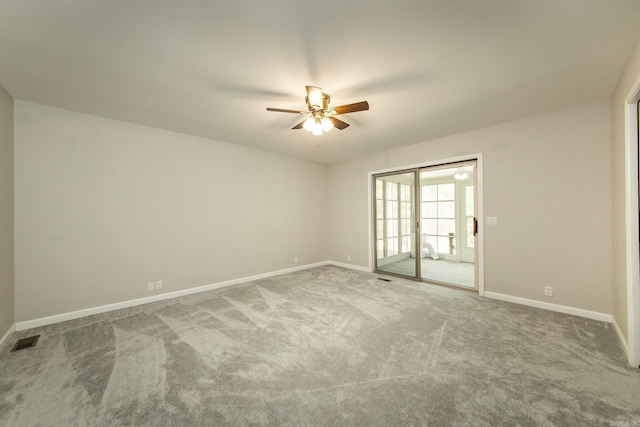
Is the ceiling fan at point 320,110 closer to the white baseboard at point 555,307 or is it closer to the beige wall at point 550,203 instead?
the beige wall at point 550,203

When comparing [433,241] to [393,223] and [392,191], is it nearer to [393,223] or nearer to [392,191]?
[393,223]

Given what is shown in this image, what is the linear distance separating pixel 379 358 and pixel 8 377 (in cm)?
309

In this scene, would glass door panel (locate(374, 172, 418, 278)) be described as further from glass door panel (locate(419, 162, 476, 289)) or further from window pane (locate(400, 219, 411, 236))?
glass door panel (locate(419, 162, 476, 289))

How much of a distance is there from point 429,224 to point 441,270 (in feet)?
6.78

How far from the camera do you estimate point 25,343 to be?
2.41 metres

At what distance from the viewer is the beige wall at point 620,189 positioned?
214cm

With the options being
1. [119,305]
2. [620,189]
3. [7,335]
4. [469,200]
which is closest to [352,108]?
[620,189]

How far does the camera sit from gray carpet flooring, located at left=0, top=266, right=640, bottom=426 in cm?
153

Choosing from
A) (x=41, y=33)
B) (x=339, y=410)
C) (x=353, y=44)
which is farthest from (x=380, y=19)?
(x=339, y=410)

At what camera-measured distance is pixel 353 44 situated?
73.7 inches

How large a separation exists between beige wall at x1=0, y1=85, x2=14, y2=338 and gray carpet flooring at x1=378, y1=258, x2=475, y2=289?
18.3 feet

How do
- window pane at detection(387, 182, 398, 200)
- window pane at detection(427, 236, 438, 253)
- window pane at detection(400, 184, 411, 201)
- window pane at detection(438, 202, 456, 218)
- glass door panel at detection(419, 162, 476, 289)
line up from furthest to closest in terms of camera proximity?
window pane at detection(427, 236, 438, 253) → window pane at detection(438, 202, 456, 218) → glass door panel at detection(419, 162, 476, 289) → window pane at detection(387, 182, 398, 200) → window pane at detection(400, 184, 411, 201)

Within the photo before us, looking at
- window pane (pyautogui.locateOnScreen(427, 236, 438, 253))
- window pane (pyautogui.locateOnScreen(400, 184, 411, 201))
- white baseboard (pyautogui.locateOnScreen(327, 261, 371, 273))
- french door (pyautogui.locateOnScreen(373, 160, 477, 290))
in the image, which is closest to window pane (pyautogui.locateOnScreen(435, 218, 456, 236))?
french door (pyautogui.locateOnScreen(373, 160, 477, 290))

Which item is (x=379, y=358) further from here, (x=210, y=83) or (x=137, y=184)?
(x=137, y=184)
